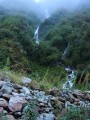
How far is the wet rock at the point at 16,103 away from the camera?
848cm

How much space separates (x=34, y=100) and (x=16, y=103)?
1.81ft

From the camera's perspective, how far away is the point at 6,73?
36.5 ft

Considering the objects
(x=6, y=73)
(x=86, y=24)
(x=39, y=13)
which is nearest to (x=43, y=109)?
(x=6, y=73)

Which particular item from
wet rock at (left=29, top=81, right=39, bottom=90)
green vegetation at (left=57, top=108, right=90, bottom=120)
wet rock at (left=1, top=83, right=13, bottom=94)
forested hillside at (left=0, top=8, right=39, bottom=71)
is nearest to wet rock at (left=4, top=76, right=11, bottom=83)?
wet rock at (left=29, top=81, right=39, bottom=90)

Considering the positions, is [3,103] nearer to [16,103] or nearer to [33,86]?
[16,103]

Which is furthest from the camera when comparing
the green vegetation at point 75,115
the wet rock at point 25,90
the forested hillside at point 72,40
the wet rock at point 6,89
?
the forested hillside at point 72,40

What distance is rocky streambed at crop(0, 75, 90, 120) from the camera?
27.7ft

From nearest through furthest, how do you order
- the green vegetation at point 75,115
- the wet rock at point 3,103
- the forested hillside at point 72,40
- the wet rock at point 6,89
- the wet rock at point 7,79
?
1. the green vegetation at point 75,115
2. the wet rock at point 3,103
3. the wet rock at point 6,89
4. the wet rock at point 7,79
5. the forested hillside at point 72,40

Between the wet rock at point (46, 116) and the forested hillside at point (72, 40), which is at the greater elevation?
the forested hillside at point (72, 40)

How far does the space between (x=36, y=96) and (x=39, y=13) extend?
17836cm

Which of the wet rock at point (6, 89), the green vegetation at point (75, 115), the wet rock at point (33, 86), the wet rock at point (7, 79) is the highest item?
the wet rock at point (7, 79)

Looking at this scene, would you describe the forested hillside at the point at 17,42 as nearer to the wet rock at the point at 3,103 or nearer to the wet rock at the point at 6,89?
the wet rock at the point at 6,89

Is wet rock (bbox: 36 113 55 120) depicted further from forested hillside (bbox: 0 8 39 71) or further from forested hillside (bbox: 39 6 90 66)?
forested hillside (bbox: 39 6 90 66)

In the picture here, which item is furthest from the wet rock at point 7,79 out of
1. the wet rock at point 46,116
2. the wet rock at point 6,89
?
the wet rock at point 46,116
